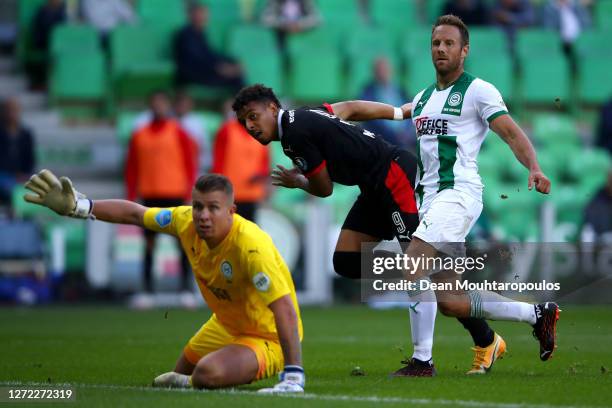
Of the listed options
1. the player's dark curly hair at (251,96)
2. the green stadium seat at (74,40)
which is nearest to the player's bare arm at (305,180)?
Answer: the player's dark curly hair at (251,96)

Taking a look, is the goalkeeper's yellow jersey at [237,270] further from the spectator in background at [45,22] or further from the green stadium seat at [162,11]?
the green stadium seat at [162,11]

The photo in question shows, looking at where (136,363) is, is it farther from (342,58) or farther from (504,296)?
(342,58)

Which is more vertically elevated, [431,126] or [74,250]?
[431,126]

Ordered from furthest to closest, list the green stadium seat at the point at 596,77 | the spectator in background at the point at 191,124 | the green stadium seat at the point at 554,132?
the green stadium seat at the point at 596,77 → the green stadium seat at the point at 554,132 → the spectator in background at the point at 191,124

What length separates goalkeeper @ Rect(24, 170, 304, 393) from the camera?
6812 millimetres

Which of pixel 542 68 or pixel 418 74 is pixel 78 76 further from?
pixel 542 68

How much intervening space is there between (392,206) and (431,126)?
624mm

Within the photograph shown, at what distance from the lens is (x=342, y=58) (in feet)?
65.5

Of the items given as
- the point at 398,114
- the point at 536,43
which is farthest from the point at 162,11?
the point at 398,114

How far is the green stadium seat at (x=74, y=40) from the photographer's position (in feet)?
62.9

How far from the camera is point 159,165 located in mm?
15953

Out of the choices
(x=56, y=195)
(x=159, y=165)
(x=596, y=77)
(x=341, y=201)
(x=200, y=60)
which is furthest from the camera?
(x=596, y=77)

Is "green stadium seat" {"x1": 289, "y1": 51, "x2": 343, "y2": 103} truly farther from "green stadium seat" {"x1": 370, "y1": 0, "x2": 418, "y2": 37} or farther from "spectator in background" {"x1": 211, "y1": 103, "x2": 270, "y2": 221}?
"spectator in background" {"x1": 211, "y1": 103, "x2": 270, "y2": 221}

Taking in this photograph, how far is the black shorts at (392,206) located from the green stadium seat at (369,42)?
1141cm
